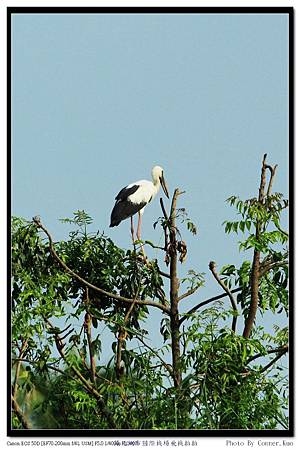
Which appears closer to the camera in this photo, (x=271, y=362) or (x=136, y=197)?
(x=271, y=362)

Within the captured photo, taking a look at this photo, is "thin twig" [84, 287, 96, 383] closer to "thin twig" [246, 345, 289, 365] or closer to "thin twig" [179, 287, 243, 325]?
"thin twig" [179, 287, 243, 325]

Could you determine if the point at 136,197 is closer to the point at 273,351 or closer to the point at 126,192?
the point at 126,192

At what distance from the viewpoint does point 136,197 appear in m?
Result: 3.78

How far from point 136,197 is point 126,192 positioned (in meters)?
0.05

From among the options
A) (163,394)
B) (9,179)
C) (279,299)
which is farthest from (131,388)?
(9,179)

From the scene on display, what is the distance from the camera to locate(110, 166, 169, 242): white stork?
12.1 ft

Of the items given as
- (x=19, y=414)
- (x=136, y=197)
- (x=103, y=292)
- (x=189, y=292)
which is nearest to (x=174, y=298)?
(x=189, y=292)

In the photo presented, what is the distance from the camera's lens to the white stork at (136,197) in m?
3.69

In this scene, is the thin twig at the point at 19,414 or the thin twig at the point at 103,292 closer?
the thin twig at the point at 19,414

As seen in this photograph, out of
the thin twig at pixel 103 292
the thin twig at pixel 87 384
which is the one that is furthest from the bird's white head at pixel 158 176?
the thin twig at pixel 87 384

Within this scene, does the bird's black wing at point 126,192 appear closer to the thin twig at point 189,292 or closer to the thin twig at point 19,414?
the thin twig at point 189,292

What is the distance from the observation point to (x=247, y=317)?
3764 millimetres

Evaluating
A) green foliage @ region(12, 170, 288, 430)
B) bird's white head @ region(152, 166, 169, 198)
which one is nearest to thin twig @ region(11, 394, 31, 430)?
green foliage @ region(12, 170, 288, 430)

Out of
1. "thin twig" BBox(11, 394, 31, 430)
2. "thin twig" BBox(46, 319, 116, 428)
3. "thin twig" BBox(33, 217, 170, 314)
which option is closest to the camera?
"thin twig" BBox(11, 394, 31, 430)
